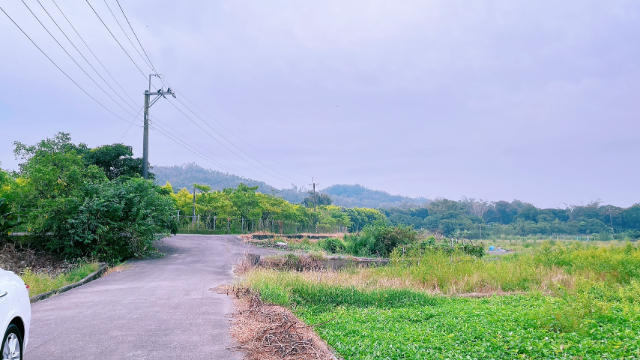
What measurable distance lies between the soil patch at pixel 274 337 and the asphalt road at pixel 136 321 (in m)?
0.27

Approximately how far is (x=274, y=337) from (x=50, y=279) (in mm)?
11760

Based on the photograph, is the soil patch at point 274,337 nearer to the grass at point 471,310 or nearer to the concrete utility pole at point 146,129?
the grass at point 471,310

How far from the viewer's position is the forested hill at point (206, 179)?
146350 millimetres

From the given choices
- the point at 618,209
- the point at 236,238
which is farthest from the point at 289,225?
the point at 618,209

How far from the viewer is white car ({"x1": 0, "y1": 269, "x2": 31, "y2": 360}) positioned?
4621 millimetres

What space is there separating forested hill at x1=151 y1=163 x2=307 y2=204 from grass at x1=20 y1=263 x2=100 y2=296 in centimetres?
12402

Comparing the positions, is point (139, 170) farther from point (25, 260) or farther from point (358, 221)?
point (358, 221)

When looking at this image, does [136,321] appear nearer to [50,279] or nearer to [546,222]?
[50,279]

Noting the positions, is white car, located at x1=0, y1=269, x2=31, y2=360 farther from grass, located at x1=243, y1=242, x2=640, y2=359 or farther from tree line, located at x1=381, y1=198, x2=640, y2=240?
tree line, located at x1=381, y1=198, x2=640, y2=240

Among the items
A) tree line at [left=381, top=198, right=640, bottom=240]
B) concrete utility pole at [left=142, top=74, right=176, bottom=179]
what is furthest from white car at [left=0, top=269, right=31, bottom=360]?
tree line at [left=381, top=198, right=640, bottom=240]

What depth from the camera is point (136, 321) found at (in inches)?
346

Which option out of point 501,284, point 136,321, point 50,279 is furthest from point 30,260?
point 501,284

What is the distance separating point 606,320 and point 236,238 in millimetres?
30503

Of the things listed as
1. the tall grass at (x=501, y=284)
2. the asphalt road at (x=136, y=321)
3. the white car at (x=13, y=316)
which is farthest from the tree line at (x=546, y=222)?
the white car at (x=13, y=316)
